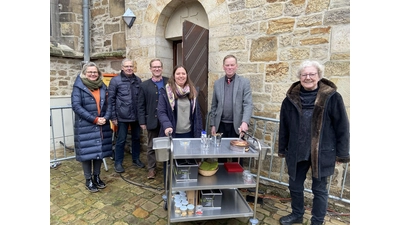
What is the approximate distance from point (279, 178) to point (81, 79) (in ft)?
10.2

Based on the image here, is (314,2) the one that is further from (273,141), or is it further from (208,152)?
(208,152)

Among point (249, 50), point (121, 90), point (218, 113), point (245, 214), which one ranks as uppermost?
point (249, 50)

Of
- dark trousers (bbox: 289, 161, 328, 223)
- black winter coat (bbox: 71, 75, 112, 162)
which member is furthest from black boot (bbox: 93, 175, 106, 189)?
dark trousers (bbox: 289, 161, 328, 223)

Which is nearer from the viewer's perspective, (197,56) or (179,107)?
(179,107)

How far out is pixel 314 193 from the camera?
91.0 inches

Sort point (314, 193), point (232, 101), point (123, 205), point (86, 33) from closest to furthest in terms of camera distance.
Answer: point (314, 193), point (123, 205), point (232, 101), point (86, 33)

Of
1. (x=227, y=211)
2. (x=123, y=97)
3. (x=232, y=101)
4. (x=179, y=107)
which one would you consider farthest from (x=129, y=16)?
(x=227, y=211)

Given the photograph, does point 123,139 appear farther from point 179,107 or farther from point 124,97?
point 179,107

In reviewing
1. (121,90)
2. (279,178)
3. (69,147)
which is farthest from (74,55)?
(279,178)

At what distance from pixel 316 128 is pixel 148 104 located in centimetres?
234

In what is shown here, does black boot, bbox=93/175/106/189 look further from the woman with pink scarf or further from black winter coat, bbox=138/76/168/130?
the woman with pink scarf

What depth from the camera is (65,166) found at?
4191mm

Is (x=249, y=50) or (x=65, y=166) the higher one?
(x=249, y=50)

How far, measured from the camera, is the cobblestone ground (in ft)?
8.61
